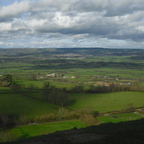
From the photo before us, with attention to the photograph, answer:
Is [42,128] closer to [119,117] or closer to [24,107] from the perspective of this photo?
[24,107]

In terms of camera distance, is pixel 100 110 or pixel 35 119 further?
pixel 100 110

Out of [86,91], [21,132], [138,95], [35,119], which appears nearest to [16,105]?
[35,119]

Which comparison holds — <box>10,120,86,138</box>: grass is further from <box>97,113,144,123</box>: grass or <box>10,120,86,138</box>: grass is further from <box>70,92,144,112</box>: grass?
<box>70,92,144,112</box>: grass

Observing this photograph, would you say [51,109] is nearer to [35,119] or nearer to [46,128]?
[35,119]

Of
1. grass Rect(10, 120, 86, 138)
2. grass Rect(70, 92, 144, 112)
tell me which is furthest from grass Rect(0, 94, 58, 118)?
grass Rect(70, 92, 144, 112)

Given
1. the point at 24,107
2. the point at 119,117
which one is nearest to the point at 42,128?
the point at 24,107

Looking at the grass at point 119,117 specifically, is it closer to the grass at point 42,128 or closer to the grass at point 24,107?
the grass at point 42,128
